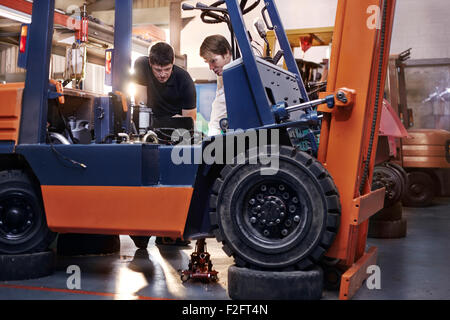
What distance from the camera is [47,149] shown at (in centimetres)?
352

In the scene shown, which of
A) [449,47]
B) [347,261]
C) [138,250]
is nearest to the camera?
[347,261]

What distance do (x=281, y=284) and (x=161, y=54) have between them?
2.54 meters

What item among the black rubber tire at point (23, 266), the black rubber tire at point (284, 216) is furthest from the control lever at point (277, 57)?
the black rubber tire at point (23, 266)

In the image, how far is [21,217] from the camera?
3652 mm

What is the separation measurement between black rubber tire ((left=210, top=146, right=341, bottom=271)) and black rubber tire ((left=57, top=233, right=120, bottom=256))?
2.03 m

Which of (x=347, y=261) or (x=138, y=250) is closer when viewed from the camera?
(x=347, y=261)

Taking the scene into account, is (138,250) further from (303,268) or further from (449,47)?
(449,47)

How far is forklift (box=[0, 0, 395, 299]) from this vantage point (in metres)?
2.95

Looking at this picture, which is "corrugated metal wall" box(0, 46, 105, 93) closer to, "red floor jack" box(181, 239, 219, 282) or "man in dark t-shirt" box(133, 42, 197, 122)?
"man in dark t-shirt" box(133, 42, 197, 122)

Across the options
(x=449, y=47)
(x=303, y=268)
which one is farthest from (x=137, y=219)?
(x=449, y=47)

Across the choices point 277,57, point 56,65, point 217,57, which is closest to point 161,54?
point 217,57
